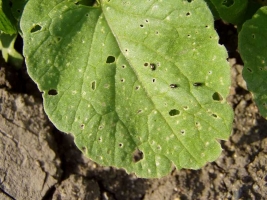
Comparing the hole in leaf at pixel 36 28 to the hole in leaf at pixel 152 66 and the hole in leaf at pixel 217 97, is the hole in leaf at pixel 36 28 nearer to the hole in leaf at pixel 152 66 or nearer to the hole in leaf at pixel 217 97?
the hole in leaf at pixel 152 66

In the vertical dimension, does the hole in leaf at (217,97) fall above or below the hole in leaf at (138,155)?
above

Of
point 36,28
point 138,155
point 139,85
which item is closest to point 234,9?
point 139,85

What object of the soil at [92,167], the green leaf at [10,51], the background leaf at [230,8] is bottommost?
the soil at [92,167]

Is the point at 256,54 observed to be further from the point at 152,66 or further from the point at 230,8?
the point at 152,66

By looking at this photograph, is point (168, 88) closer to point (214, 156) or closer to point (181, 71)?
point (181, 71)

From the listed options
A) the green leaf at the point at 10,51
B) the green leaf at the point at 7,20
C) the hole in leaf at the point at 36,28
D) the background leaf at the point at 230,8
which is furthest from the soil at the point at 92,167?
the hole in leaf at the point at 36,28

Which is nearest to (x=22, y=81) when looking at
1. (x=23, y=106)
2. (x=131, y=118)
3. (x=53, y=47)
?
(x=23, y=106)
